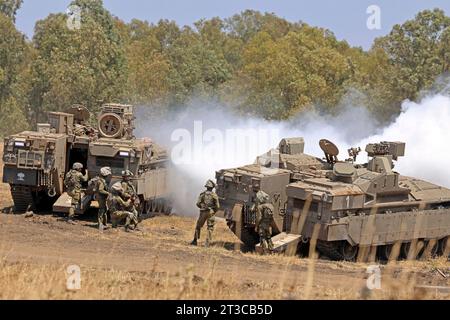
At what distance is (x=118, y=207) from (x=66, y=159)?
3285mm

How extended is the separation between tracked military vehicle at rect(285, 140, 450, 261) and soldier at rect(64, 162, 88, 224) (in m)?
5.77

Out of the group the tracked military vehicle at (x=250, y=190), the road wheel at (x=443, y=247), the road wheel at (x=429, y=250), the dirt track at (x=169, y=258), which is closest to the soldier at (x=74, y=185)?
the dirt track at (x=169, y=258)

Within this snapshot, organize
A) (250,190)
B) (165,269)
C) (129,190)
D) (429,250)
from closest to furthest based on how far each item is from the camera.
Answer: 1. (165,269)
2. (250,190)
3. (429,250)
4. (129,190)

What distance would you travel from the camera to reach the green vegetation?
51.3m

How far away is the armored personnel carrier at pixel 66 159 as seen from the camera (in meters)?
26.5

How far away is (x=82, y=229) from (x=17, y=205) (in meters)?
3.45

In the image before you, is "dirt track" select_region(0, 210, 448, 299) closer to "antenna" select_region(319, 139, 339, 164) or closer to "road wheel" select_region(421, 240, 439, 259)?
"road wheel" select_region(421, 240, 439, 259)

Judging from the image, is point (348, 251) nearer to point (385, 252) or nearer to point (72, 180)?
point (385, 252)

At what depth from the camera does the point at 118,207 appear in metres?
25.1

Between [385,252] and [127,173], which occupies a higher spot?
[127,173]

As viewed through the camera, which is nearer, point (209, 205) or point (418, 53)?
point (209, 205)

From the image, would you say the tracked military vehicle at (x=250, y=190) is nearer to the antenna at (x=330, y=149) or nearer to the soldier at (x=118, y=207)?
the antenna at (x=330, y=149)

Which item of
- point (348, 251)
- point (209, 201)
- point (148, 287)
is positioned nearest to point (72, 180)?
point (209, 201)
